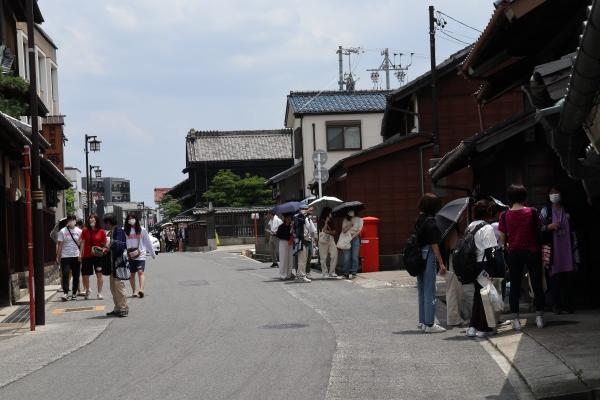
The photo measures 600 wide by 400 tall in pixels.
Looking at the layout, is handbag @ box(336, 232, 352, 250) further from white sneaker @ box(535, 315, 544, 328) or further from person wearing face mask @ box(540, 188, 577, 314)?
white sneaker @ box(535, 315, 544, 328)

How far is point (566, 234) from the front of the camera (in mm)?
12094

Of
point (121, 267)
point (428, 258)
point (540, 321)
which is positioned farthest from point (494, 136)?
point (121, 267)

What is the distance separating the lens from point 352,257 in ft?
72.7

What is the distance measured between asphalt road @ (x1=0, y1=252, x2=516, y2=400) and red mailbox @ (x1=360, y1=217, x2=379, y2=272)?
6.86m

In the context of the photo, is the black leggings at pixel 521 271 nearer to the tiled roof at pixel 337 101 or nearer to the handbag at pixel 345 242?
the handbag at pixel 345 242

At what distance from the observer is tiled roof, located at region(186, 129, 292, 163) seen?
70.1 meters

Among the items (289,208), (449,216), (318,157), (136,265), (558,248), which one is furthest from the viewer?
(318,157)

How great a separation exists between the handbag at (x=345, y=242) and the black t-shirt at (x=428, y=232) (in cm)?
986

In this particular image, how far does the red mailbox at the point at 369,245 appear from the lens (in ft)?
78.1

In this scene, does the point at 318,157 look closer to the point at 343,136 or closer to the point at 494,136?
the point at 494,136

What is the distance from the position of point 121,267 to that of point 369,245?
10.0 meters

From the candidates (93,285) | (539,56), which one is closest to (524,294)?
(539,56)

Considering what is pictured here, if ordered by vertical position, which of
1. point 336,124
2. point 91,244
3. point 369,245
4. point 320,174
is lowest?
point 369,245

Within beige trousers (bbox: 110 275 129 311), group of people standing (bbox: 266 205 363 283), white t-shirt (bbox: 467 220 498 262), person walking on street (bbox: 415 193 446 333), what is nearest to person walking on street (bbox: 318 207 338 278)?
group of people standing (bbox: 266 205 363 283)
